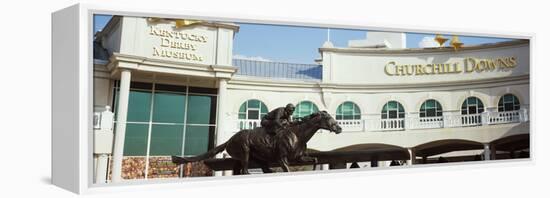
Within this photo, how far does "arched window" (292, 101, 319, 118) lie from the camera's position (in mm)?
10961

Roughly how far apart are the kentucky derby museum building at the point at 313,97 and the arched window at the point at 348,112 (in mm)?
21

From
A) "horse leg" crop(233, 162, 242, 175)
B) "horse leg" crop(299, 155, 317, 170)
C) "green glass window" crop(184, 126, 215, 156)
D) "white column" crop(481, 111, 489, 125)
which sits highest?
"white column" crop(481, 111, 489, 125)

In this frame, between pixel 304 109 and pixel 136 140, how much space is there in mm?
3045

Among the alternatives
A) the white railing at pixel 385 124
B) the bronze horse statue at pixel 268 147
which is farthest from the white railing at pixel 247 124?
the white railing at pixel 385 124

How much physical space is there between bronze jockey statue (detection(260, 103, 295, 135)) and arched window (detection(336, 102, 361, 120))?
1.20 meters

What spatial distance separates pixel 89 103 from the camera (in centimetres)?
871

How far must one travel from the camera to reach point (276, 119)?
10508mm

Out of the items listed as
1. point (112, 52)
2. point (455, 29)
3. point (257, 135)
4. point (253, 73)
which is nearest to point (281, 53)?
point (253, 73)

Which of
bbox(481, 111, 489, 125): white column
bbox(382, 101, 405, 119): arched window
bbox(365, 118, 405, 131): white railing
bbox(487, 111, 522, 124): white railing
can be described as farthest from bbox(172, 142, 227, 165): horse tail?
bbox(487, 111, 522, 124): white railing

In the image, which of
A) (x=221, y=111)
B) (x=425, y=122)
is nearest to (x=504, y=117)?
(x=425, y=122)

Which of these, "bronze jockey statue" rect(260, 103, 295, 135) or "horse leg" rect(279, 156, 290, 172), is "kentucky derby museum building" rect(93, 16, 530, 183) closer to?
"bronze jockey statue" rect(260, 103, 295, 135)

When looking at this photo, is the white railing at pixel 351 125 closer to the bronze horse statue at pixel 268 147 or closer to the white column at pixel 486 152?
the bronze horse statue at pixel 268 147

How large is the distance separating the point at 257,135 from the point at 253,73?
103 cm

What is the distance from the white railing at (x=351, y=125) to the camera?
1155cm
